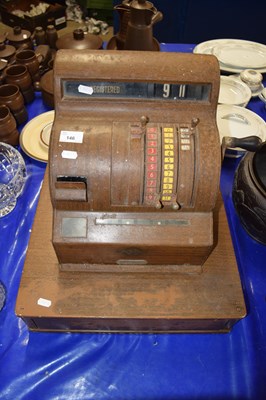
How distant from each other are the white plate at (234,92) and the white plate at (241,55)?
205mm

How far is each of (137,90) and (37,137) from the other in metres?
0.81

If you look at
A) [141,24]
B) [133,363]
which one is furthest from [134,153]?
[141,24]

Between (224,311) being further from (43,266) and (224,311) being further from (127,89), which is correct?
(127,89)

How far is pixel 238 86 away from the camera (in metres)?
1.88

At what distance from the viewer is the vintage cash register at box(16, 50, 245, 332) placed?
911 mm

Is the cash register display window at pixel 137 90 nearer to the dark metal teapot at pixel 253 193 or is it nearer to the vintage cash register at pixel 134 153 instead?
the vintage cash register at pixel 134 153

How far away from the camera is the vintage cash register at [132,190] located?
91 cm

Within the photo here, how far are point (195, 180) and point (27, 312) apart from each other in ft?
2.10

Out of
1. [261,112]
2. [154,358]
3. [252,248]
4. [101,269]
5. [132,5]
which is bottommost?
[154,358]

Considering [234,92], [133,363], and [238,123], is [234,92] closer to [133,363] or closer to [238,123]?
[238,123]

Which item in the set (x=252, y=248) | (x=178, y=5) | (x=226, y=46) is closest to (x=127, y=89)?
(x=252, y=248)

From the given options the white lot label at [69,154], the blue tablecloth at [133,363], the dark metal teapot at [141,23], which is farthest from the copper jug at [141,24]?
the blue tablecloth at [133,363]

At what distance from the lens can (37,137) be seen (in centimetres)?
160

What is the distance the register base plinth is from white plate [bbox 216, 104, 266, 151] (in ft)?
2.43
